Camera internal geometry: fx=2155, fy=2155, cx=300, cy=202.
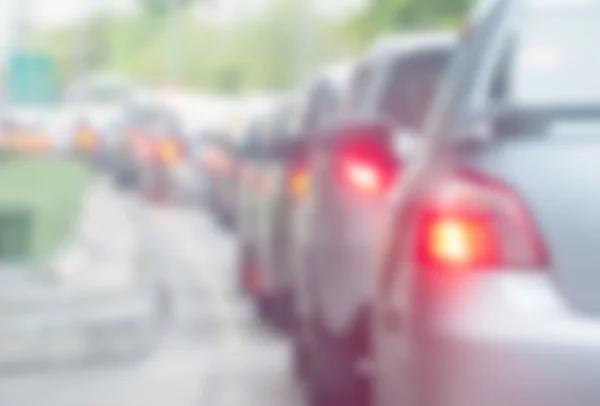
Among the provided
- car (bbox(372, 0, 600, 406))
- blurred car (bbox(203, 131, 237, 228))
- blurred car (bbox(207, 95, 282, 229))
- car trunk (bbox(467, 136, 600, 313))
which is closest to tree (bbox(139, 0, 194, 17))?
blurred car (bbox(207, 95, 282, 229))

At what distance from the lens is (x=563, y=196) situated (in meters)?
5.28

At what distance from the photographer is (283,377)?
1173cm

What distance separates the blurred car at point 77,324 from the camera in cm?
1284

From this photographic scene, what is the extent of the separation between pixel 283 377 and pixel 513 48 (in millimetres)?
6272

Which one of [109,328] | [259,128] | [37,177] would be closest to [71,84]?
[37,177]

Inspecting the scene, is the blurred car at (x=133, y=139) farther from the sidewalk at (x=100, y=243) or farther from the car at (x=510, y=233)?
the car at (x=510, y=233)

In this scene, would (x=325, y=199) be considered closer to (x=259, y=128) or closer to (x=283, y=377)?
(x=283, y=377)

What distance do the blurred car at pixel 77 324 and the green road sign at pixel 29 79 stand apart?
25.6 meters

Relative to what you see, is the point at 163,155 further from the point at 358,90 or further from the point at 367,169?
the point at 367,169

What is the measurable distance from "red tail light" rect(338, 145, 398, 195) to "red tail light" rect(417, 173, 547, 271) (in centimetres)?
292

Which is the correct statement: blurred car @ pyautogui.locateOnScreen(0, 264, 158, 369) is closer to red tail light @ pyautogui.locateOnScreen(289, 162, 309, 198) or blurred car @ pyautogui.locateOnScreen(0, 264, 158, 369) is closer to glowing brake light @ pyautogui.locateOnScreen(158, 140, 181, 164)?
red tail light @ pyautogui.locateOnScreen(289, 162, 309, 198)

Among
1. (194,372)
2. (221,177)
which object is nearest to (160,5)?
(221,177)

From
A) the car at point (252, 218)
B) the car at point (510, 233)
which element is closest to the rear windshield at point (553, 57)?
the car at point (510, 233)

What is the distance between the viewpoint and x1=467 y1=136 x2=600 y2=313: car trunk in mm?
5215
